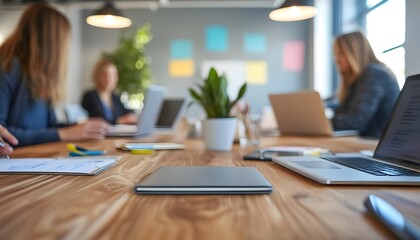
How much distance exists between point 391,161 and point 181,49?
505cm

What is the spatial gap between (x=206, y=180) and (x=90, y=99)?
317cm

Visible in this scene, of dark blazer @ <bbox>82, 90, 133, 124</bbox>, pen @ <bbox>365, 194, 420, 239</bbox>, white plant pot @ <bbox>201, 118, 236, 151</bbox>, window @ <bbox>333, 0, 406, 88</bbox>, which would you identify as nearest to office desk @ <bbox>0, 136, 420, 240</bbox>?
pen @ <bbox>365, 194, 420, 239</bbox>

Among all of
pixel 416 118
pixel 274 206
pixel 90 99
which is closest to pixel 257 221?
pixel 274 206

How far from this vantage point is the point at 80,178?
64cm

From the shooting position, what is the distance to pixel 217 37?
219 inches

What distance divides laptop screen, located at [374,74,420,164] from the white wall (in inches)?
38.8

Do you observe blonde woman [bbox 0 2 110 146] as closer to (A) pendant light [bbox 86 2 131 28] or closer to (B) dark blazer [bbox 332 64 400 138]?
(A) pendant light [bbox 86 2 131 28]

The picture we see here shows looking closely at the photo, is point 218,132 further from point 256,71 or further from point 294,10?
point 256,71

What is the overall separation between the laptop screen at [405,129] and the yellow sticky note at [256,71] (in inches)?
189

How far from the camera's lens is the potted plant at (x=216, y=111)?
1188 millimetres

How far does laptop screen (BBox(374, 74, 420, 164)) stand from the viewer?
711mm

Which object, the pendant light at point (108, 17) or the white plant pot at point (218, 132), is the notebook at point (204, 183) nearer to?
the white plant pot at point (218, 132)

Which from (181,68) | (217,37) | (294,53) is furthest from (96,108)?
(294,53)

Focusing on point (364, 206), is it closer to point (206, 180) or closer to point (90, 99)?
point (206, 180)
